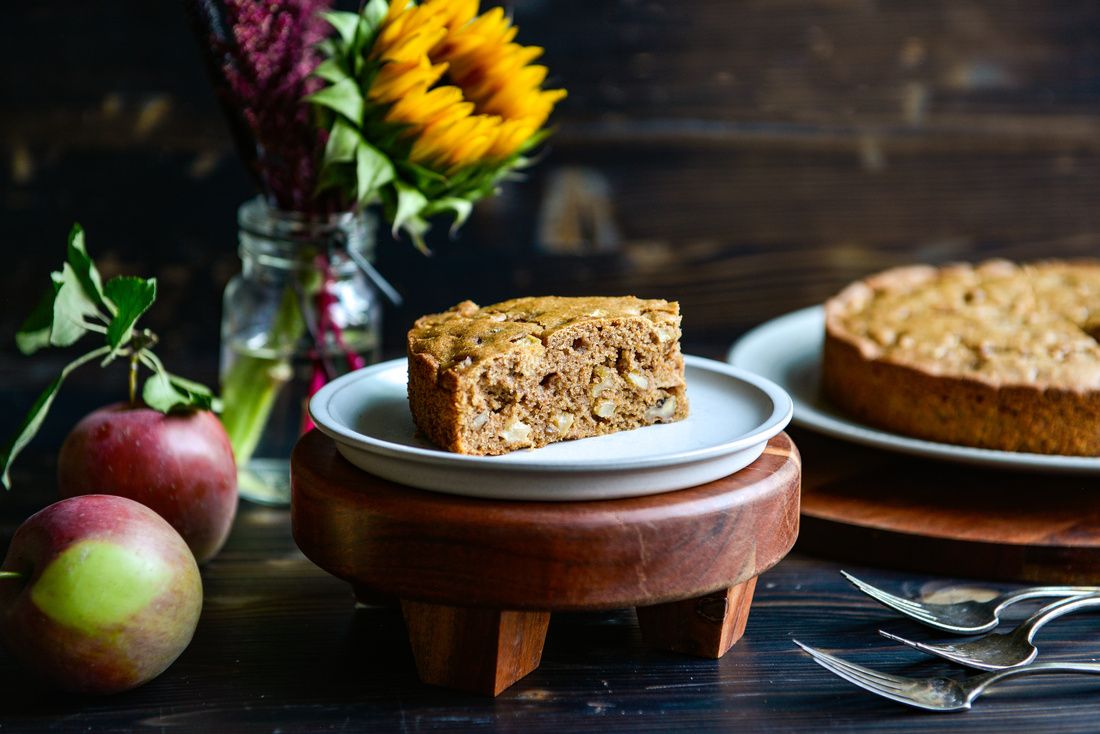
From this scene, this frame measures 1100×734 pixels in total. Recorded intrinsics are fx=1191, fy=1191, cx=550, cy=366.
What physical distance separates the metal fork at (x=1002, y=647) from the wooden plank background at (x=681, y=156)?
1592mm

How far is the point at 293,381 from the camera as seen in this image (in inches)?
78.2

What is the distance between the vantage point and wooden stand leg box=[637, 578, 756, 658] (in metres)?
1.43

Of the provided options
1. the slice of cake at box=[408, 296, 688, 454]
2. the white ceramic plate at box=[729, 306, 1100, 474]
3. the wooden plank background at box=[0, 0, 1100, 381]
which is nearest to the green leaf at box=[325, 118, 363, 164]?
the slice of cake at box=[408, 296, 688, 454]

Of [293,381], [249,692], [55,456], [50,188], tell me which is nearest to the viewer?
[249,692]

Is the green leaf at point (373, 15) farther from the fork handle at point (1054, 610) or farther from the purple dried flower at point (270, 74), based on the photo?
the fork handle at point (1054, 610)

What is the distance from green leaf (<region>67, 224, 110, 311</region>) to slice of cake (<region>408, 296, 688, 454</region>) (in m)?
0.46

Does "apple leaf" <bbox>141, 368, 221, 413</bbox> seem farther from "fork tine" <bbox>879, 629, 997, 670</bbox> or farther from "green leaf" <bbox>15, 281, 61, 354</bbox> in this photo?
"fork tine" <bbox>879, 629, 997, 670</bbox>

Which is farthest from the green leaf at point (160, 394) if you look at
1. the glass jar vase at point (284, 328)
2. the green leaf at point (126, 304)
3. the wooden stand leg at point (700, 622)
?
the wooden stand leg at point (700, 622)

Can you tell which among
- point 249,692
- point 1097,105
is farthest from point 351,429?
point 1097,105

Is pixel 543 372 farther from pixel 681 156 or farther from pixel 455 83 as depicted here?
pixel 681 156

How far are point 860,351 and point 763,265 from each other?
1109 millimetres

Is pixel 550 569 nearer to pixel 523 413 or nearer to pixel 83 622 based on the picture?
pixel 523 413

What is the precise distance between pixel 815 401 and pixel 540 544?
100 cm

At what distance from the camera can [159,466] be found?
1.67m
